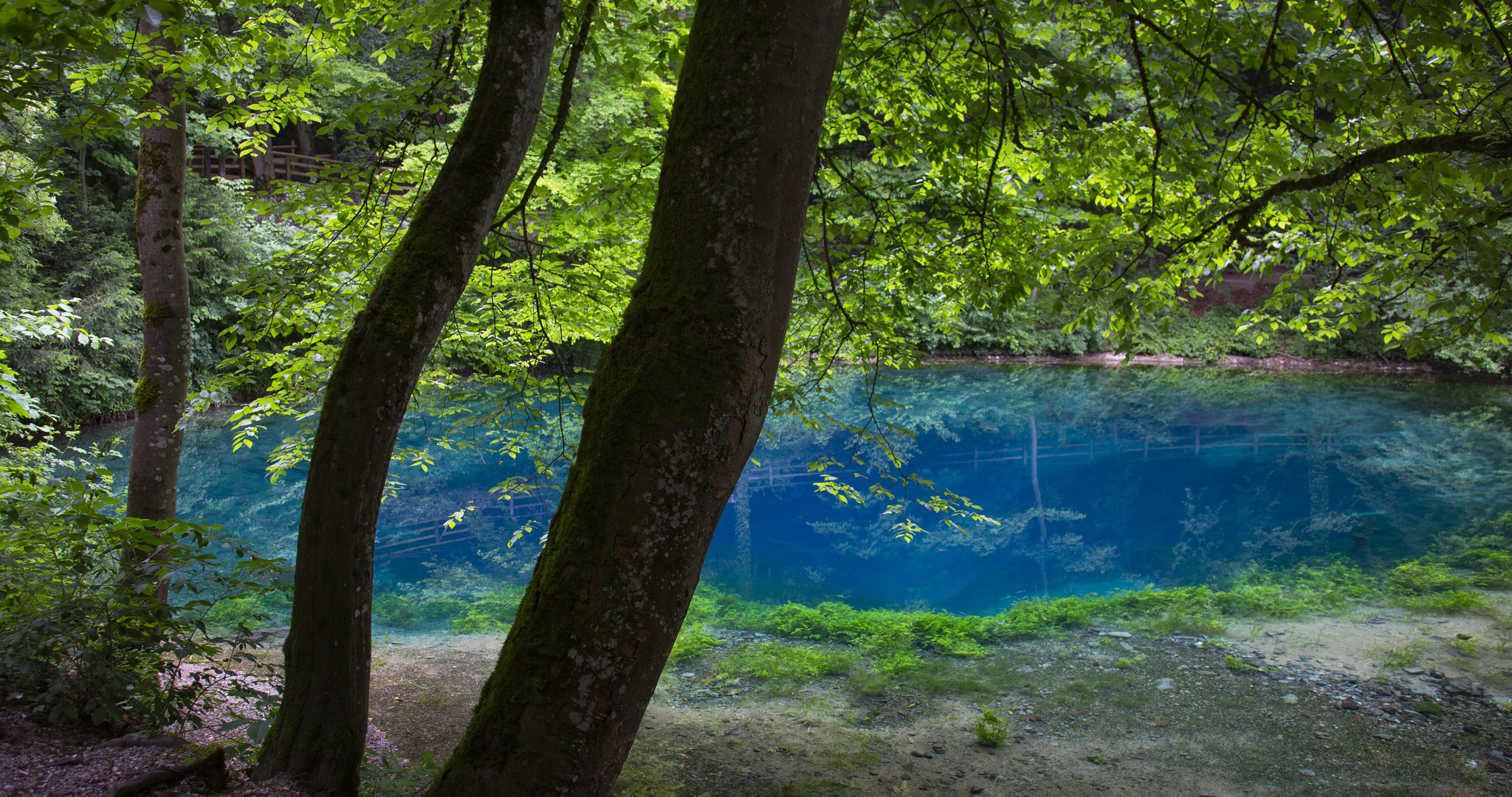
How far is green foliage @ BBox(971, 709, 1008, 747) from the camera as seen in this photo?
5.24 metres

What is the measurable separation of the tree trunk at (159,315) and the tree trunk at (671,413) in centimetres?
390

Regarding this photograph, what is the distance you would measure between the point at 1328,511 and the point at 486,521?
41.0 ft

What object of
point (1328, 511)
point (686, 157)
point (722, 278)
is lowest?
point (1328, 511)

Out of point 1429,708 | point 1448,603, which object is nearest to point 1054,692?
point 1429,708

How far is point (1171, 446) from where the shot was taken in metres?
16.3

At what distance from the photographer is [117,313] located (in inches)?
556

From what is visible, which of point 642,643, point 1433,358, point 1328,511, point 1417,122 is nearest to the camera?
point 642,643

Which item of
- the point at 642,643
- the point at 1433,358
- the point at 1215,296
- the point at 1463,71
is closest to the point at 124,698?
the point at 642,643

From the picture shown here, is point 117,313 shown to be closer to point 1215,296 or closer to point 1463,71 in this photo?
point 1463,71

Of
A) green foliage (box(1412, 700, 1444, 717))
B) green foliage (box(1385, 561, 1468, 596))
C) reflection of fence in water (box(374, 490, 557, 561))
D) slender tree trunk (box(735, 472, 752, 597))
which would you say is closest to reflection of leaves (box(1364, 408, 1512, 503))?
green foliage (box(1385, 561, 1468, 596))

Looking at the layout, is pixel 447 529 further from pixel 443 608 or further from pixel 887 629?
pixel 887 629

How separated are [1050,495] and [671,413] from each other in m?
13.5

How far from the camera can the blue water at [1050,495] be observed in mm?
10164

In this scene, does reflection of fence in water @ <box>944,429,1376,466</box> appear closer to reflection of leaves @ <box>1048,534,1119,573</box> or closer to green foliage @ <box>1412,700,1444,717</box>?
reflection of leaves @ <box>1048,534,1119,573</box>
